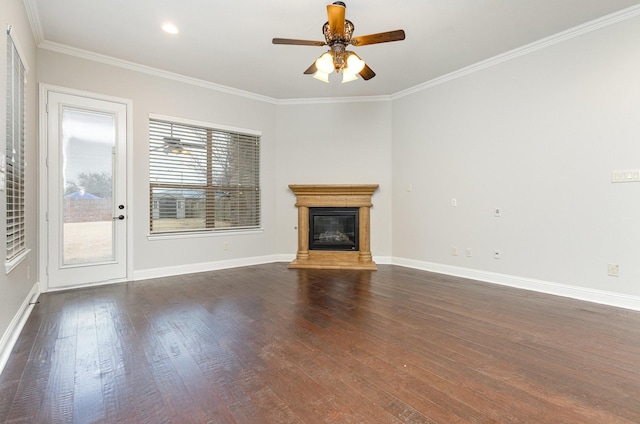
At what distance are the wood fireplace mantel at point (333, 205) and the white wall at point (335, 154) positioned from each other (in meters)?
0.30

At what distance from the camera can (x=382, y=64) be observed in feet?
13.9

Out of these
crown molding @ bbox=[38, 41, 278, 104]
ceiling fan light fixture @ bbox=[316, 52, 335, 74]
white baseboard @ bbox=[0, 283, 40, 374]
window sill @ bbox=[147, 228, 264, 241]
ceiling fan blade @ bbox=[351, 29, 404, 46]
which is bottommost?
white baseboard @ bbox=[0, 283, 40, 374]

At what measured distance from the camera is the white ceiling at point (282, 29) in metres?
2.99

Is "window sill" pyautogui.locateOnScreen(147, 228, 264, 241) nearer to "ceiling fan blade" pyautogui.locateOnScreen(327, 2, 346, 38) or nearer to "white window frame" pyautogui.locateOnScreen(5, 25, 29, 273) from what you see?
"white window frame" pyautogui.locateOnScreen(5, 25, 29, 273)

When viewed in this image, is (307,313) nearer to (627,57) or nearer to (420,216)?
(420,216)

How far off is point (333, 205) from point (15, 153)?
3.92 meters

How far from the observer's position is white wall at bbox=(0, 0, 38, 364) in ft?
7.23

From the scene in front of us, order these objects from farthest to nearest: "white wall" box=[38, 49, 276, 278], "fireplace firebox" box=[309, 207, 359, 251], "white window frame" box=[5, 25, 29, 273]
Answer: "fireplace firebox" box=[309, 207, 359, 251], "white wall" box=[38, 49, 276, 278], "white window frame" box=[5, 25, 29, 273]

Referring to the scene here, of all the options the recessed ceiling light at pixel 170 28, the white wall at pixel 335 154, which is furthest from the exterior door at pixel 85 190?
the white wall at pixel 335 154

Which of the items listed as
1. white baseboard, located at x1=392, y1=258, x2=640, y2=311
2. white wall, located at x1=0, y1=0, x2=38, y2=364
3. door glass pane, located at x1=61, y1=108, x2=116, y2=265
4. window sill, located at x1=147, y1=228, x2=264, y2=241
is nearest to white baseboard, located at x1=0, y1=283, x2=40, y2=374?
white wall, located at x1=0, y1=0, x2=38, y2=364

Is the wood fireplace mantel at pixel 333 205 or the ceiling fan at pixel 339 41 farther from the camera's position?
the wood fireplace mantel at pixel 333 205

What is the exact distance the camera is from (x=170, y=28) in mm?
3363

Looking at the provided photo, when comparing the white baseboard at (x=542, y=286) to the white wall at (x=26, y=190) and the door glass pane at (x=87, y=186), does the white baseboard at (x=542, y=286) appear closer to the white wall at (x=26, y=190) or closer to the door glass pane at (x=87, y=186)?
the door glass pane at (x=87, y=186)

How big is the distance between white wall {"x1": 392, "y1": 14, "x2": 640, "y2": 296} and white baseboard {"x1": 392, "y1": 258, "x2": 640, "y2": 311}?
35mm
